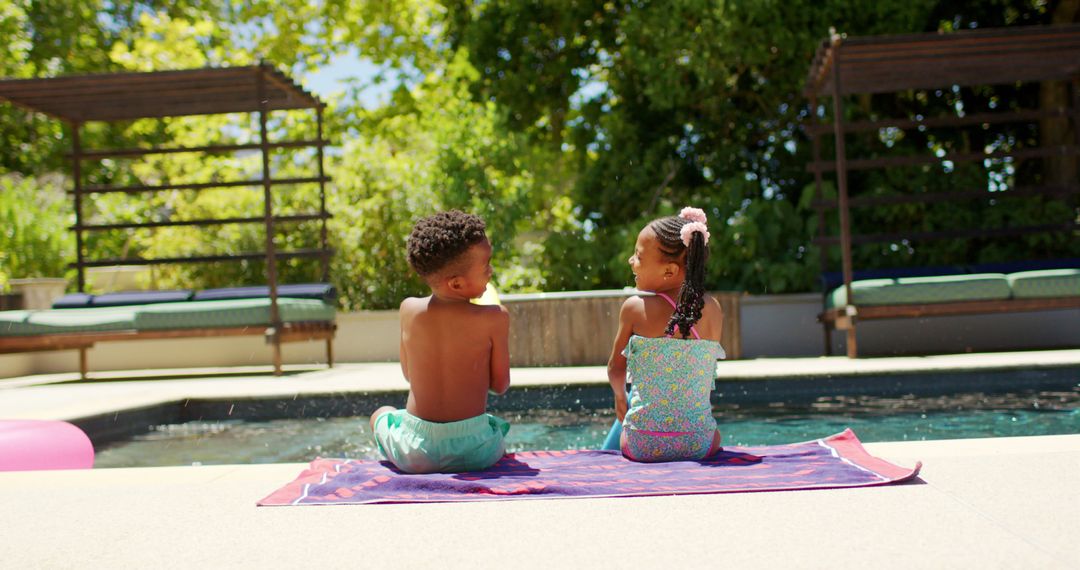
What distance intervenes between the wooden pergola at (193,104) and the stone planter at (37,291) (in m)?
0.45

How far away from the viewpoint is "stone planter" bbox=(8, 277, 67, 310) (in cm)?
953

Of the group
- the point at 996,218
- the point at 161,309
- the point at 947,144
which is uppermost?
the point at 947,144

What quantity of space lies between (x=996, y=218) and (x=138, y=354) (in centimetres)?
900

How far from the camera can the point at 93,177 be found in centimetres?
1862

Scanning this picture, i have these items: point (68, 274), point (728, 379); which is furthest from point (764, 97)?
point (68, 274)

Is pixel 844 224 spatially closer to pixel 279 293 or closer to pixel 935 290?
pixel 935 290

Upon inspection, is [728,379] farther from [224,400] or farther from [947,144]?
[947,144]

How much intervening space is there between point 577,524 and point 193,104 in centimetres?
844

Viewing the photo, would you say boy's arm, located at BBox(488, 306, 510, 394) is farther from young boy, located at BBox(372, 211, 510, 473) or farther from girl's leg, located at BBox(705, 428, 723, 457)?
girl's leg, located at BBox(705, 428, 723, 457)

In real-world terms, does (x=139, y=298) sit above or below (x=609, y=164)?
below

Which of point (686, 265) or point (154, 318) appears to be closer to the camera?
point (686, 265)

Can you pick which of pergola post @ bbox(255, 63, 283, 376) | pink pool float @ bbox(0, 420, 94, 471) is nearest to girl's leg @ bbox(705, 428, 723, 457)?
pink pool float @ bbox(0, 420, 94, 471)

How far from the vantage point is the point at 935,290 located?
7.82 meters

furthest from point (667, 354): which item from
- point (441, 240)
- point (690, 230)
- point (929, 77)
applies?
point (929, 77)
